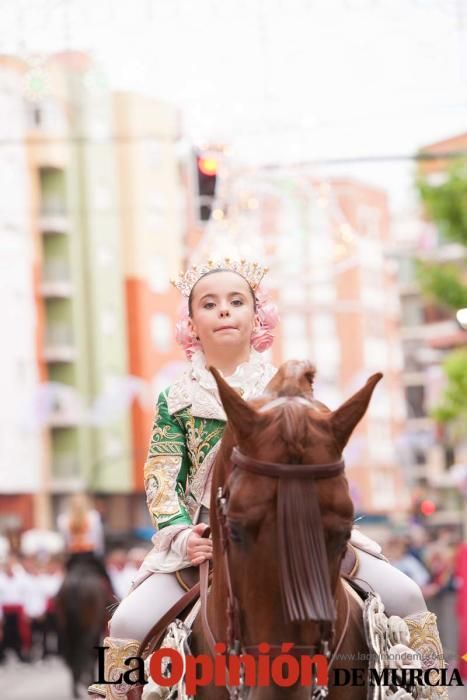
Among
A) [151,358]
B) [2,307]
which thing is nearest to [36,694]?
[2,307]

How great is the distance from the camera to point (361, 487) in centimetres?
10094

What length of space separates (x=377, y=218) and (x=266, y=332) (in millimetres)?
88426

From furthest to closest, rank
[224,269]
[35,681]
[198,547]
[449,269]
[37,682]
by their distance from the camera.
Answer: [449,269] < [35,681] < [37,682] < [224,269] < [198,547]

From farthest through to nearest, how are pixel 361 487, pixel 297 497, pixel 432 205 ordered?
1. pixel 361 487
2. pixel 432 205
3. pixel 297 497

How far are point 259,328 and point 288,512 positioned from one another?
6.25ft

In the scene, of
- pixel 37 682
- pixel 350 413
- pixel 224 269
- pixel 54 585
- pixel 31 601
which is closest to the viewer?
pixel 350 413

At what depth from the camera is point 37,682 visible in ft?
83.4

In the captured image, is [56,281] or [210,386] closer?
[210,386]

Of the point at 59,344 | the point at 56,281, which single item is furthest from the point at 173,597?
the point at 59,344

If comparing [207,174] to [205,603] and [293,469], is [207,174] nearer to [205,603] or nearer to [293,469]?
[205,603]

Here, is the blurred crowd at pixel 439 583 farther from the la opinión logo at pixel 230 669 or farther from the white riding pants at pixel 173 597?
the la opinión logo at pixel 230 669

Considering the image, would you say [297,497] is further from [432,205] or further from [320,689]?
[432,205]

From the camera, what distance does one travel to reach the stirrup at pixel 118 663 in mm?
6180

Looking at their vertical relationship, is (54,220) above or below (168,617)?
above
